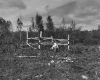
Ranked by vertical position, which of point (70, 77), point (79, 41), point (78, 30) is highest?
point (78, 30)

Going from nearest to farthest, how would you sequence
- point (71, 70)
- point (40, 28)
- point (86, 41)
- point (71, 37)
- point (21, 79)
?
point (21, 79) < point (71, 70) < point (86, 41) < point (71, 37) < point (40, 28)

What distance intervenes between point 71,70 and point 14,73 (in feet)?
7.19

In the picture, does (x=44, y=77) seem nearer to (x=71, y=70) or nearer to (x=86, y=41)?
(x=71, y=70)

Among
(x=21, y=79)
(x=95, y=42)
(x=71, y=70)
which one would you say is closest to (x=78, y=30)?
(x=95, y=42)

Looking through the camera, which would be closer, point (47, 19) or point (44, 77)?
point (44, 77)

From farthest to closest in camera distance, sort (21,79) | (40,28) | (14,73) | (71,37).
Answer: (40,28) < (71,37) < (14,73) < (21,79)

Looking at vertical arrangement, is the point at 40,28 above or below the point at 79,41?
above

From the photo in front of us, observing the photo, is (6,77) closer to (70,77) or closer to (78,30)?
(70,77)

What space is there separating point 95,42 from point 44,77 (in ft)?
45.6

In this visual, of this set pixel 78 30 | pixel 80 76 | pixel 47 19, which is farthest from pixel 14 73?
pixel 47 19

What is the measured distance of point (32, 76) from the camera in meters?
4.06

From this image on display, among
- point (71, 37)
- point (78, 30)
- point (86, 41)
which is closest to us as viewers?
point (86, 41)

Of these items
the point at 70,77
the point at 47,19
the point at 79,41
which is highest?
the point at 47,19

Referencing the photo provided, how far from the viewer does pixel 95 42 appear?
53.3ft
